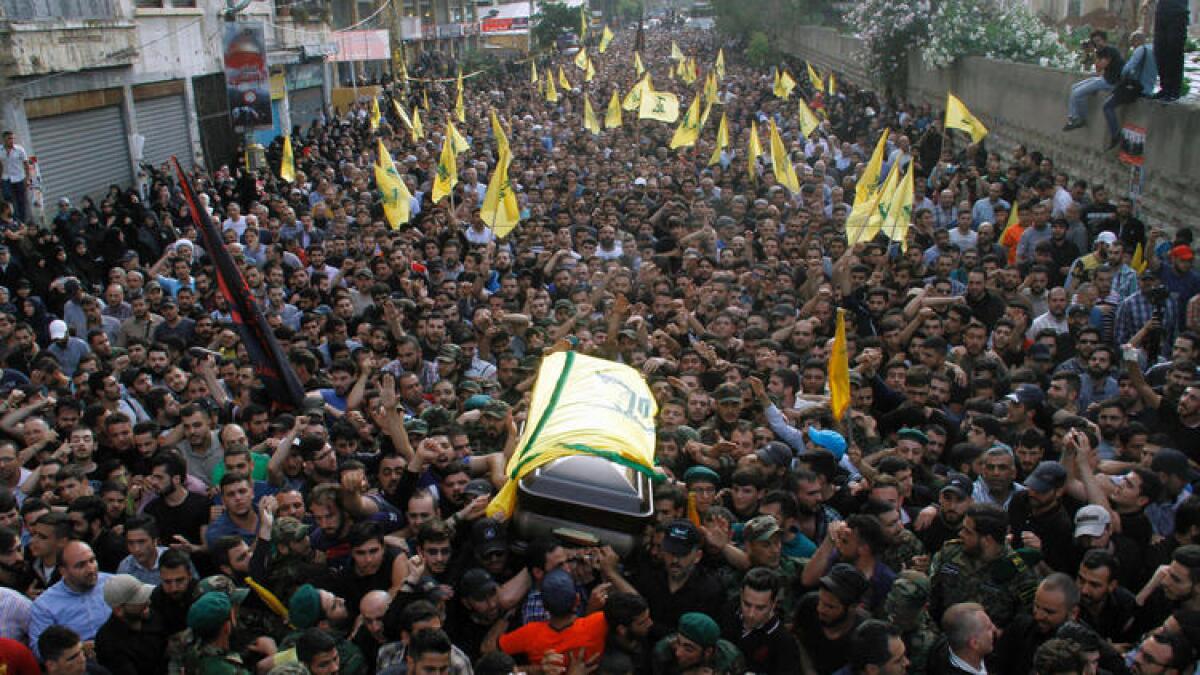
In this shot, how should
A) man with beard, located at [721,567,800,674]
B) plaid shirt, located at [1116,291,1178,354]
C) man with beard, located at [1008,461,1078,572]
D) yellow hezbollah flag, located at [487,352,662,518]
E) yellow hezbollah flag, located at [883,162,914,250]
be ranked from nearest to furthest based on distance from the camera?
man with beard, located at [721,567,800,674] → yellow hezbollah flag, located at [487,352,662,518] → man with beard, located at [1008,461,1078,572] → plaid shirt, located at [1116,291,1178,354] → yellow hezbollah flag, located at [883,162,914,250]

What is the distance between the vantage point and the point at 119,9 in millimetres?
19375

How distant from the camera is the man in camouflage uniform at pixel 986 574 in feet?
15.0

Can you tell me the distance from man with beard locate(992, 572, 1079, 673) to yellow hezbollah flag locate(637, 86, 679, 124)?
1495cm

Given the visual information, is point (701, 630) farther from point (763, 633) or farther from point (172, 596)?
point (172, 596)

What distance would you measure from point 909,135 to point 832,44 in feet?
60.3

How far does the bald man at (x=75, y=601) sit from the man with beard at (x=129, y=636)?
0.19 metres

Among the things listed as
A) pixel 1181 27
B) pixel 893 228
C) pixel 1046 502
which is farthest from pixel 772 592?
pixel 1181 27

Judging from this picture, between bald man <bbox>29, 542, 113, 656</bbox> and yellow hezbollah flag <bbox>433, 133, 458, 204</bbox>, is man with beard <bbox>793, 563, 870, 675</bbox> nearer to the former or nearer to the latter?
bald man <bbox>29, 542, 113, 656</bbox>

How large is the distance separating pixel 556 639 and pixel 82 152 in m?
17.0

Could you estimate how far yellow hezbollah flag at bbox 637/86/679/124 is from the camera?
18469 millimetres

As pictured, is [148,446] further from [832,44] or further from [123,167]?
[832,44]

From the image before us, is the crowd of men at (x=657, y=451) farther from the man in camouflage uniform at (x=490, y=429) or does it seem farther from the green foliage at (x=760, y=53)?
the green foliage at (x=760, y=53)

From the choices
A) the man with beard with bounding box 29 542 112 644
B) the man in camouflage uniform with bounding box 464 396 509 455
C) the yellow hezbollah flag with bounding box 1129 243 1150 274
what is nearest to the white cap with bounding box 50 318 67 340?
the man in camouflage uniform with bounding box 464 396 509 455

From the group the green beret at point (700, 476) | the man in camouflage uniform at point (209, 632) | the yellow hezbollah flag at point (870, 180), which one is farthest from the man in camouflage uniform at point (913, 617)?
the yellow hezbollah flag at point (870, 180)
